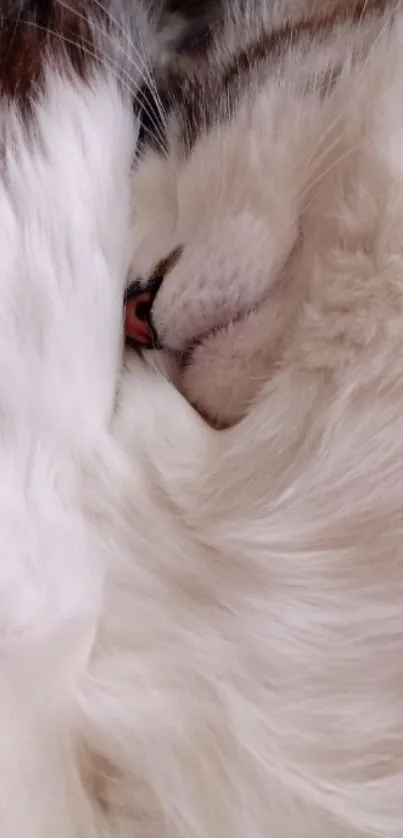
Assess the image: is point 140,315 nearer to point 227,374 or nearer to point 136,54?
point 227,374

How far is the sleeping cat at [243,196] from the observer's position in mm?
752

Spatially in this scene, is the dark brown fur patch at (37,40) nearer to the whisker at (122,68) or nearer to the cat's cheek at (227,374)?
the whisker at (122,68)

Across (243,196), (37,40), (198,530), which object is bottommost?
(198,530)

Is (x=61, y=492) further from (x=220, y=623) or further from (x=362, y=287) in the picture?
(x=362, y=287)

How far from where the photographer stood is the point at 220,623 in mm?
637

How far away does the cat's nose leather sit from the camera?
780 millimetres

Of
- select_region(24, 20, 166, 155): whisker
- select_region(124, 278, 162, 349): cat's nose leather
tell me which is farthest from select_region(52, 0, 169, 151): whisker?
select_region(124, 278, 162, 349): cat's nose leather

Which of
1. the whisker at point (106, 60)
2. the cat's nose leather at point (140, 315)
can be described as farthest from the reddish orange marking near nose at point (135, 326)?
the whisker at point (106, 60)

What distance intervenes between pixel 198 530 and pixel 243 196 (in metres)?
0.27

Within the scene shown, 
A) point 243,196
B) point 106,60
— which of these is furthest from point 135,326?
point 106,60

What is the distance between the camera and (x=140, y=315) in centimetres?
79

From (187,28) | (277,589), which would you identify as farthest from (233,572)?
(187,28)

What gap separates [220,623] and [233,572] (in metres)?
0.03

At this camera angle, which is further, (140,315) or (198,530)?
(140,315)
